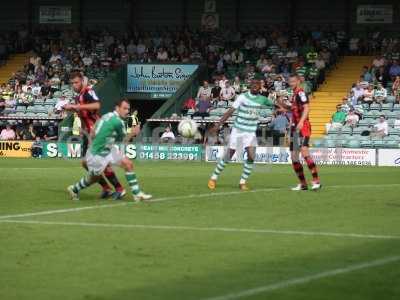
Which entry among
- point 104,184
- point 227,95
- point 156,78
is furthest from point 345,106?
point 104,184

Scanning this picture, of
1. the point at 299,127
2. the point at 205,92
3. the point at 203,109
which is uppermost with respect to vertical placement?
the point at 299,127

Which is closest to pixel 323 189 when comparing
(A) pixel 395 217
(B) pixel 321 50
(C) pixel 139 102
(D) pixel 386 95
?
(A) pixel 395 217

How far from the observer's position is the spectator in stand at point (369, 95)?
39844 millimetres

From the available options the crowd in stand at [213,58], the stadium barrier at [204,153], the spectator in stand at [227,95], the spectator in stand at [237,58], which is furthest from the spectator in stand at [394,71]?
the spectator in stand at [237,58]

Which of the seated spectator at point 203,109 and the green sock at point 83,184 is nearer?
the green sock at point 83,184

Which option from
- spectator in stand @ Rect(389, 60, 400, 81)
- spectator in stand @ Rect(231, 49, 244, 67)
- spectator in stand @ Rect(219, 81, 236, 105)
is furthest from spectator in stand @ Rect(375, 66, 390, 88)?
spectator in stand @ Rect(231, 49, 244, 67)

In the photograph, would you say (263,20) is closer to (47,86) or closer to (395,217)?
(47,86)

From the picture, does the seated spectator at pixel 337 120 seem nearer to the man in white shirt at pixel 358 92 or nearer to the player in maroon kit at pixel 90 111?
the man in white shirt at pixel 358 92

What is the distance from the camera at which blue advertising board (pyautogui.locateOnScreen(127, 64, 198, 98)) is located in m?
47.3

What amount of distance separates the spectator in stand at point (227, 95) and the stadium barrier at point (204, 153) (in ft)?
11.5

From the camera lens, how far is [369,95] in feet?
131

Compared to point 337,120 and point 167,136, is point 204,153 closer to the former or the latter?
point 167,136

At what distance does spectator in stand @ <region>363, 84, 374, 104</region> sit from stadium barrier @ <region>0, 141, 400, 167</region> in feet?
11.3

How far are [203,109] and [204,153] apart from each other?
3.18 m
